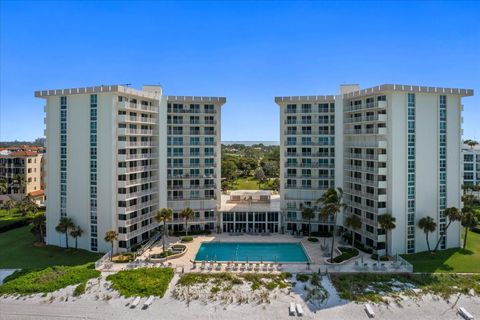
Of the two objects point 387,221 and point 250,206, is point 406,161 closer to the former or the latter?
point 387,221

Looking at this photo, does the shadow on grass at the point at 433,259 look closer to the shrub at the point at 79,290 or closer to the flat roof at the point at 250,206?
the flat roof at the point at 250,206

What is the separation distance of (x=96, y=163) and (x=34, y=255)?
51.9 feet

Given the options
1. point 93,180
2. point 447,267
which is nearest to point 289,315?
point 447,267

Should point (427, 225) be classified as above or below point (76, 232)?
above

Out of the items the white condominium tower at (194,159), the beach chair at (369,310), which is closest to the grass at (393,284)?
the beach chair at (369,310)

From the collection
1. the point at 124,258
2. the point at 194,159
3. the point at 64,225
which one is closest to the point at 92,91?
the point at 64,225

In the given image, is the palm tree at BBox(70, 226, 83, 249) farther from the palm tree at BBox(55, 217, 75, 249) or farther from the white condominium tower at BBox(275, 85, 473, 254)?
the white condominium tower at BBox(275, 85, 473, 254)

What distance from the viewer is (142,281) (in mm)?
41125

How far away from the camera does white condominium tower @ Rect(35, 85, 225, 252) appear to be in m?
51.8

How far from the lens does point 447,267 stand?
A: 4566cm

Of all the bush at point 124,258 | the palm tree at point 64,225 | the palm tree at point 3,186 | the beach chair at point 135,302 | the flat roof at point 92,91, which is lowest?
the beach chair at point 135,302

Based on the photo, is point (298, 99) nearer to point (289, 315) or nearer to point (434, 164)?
point (434, 164)

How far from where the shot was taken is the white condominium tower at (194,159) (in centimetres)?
6366

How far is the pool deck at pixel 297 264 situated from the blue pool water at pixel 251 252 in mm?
1152
